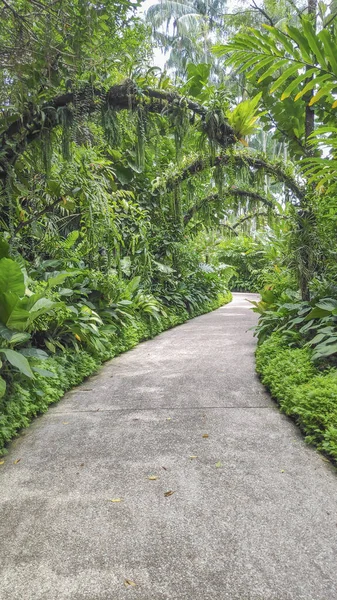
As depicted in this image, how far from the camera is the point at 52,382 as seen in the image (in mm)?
3270

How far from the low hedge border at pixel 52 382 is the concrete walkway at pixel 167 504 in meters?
0.12

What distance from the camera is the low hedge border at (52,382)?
2.57 m

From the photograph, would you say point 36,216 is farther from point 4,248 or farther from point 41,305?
point 41,305

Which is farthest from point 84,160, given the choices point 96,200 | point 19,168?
point 19,168

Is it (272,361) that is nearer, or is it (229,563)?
(229,563)

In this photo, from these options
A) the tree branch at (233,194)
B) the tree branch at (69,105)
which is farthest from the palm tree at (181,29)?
the tree branch at (69,105)

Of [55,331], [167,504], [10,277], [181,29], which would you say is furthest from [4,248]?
[181,29]

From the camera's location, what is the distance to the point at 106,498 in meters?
1.89

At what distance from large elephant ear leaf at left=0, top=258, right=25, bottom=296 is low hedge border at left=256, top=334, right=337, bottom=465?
2.20 metres

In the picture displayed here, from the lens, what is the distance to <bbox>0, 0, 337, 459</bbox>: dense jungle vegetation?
102 inches

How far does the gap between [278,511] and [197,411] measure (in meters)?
1.26

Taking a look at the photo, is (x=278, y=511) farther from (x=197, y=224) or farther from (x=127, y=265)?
(x=197, y=224)

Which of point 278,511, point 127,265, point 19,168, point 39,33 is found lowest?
point 278,511

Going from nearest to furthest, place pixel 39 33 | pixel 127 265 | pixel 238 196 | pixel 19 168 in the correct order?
pixel 39 33 < pixel 19 168 < pixel 127 265 < pixel 238 196
